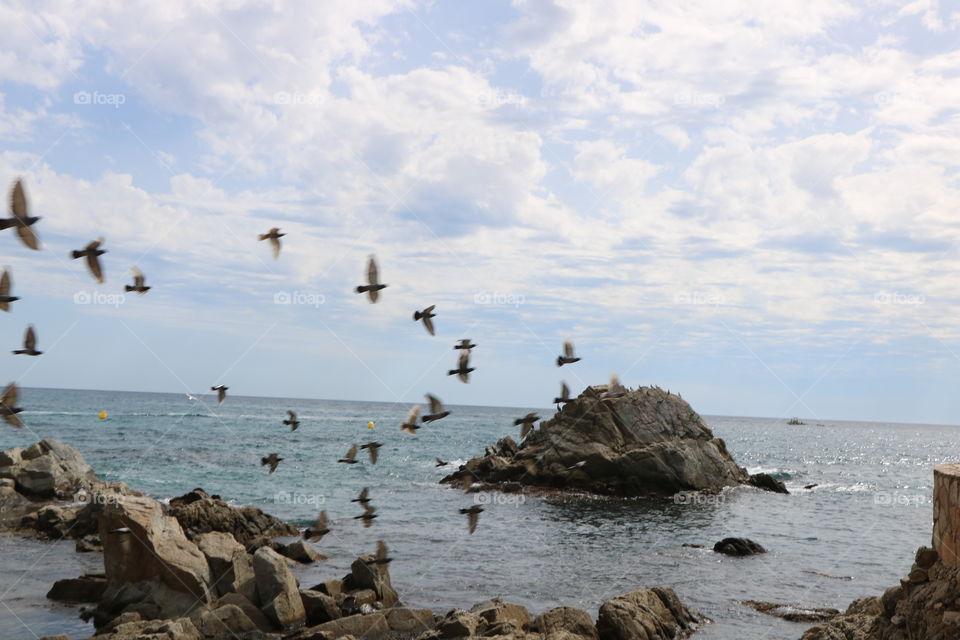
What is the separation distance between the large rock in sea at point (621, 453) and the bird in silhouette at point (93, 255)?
30.5 m

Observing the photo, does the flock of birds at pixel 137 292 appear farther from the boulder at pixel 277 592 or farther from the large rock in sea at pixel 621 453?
the large rock in sea at pixel 621 453

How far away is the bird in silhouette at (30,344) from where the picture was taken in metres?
13.1

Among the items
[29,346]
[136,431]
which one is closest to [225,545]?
[29,346]

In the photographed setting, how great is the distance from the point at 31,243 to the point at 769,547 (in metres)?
27.0

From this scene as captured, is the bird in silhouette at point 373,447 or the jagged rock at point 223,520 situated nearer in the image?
the bird in silhouette at point 373,447

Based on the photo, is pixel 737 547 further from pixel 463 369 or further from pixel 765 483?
pixel 765 483

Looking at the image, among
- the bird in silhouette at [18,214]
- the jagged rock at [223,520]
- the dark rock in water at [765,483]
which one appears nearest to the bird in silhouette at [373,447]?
the jagged rock at [223,520]

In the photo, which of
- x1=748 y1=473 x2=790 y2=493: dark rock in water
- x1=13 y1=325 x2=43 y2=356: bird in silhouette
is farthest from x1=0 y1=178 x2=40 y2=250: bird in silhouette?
x1=748 y1=473 x2=790 y2=493: dark rock in water

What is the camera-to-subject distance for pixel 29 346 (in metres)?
13.4

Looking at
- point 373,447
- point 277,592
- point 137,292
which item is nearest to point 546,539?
point 373,447

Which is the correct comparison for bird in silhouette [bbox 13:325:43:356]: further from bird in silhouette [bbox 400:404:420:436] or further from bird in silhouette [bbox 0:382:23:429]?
bird in silhouette [bbox 400:404:420:436]

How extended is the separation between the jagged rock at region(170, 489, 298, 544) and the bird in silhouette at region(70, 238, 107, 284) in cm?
1317

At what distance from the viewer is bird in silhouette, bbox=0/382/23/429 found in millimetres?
13438

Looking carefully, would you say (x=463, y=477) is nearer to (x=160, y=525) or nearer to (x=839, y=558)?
(x=839, y=558)
